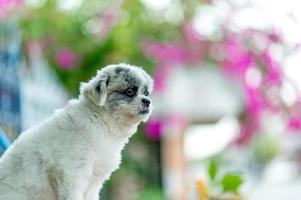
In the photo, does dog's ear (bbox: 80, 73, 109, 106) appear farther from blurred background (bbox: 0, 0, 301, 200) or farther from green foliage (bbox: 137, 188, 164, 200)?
green foliage (bbox: 137, 188, 164, 200)

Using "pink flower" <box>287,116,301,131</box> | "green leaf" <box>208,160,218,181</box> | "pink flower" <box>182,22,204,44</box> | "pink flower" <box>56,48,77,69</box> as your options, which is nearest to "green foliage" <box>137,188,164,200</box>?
"pink flower" <box>56,48,77,69</box>

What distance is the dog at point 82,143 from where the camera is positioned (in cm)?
144

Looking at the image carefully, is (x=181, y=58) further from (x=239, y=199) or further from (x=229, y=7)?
(x=239, y=199)

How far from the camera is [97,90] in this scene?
1.53 m

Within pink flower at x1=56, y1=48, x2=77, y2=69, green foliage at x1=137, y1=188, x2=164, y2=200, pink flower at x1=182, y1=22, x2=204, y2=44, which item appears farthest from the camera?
green foliage at x1=137, y1=188, x2=164, y2=200

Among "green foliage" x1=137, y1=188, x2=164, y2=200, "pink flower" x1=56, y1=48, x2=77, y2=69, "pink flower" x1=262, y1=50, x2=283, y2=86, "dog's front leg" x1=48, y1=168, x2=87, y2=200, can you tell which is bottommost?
"dog's front leg" x1=48, y1=168, x2=87, y2=200

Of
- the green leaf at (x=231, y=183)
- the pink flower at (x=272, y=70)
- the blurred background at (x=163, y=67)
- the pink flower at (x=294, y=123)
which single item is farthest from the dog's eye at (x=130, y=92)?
the pink flower at (x=294, y=123)

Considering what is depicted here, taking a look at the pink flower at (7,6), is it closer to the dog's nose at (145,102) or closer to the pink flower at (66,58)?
the pink flower at (66,58)

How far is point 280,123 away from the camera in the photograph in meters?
5.32

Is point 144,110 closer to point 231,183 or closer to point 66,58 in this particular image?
point 231,183

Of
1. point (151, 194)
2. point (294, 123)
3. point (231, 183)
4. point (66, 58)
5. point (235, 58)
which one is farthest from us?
point (151, 194)

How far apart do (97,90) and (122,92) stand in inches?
2.3

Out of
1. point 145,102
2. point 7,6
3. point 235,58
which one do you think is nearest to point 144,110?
point 145,102

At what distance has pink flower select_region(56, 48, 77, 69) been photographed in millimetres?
5858
